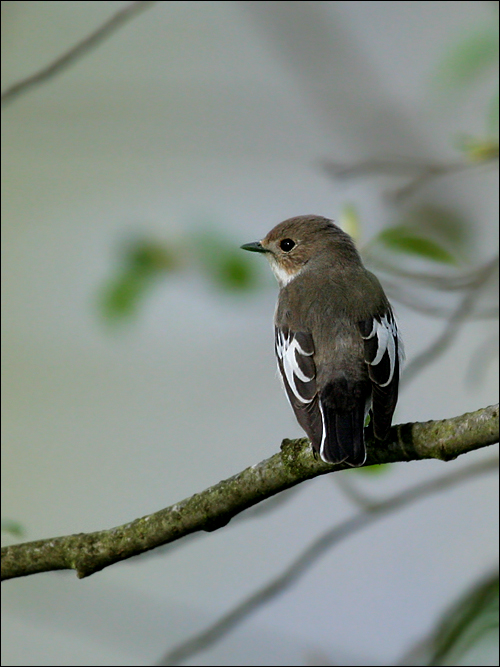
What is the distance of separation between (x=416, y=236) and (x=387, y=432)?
1130mm

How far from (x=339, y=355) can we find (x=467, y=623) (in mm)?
1077

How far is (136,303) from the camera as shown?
4.07m

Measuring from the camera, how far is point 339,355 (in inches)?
133

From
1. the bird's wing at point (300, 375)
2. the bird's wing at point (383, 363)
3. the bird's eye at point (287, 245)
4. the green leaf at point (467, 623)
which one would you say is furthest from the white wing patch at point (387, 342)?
the bird's eye at point (287, 245)

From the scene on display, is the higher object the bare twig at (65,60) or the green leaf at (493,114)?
the bare twig at (65,60)

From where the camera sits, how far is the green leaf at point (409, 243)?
367 centimetres

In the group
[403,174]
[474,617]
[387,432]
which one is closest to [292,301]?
[403,174]

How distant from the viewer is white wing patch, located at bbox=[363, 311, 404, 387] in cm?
333

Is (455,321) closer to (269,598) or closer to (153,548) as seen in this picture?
(269,598)

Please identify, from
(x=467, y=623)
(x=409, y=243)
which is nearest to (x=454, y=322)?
(x=409, y=243)

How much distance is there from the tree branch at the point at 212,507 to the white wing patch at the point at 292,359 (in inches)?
16.6

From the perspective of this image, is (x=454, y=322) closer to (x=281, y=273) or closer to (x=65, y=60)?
(x=281, y=273)

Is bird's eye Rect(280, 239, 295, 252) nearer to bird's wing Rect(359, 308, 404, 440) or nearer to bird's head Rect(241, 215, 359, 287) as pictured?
bird's head Rect(241, 215, 359, 287)

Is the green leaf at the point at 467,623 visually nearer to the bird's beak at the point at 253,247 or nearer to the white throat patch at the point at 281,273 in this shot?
the white throat patch at the point at 281,273
